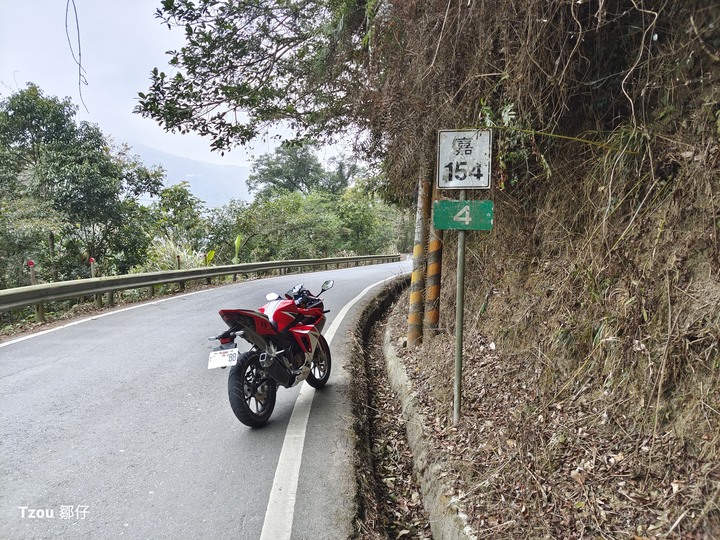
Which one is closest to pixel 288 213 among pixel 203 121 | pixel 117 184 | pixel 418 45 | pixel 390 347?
pixel 117 184

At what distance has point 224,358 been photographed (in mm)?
4070

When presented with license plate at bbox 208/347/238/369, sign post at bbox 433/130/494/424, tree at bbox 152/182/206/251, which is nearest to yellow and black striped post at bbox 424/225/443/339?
sign post at bbox 433/130/494/424

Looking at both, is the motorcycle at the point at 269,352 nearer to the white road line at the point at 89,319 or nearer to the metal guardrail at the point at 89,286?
the white road line at the point at 89,319

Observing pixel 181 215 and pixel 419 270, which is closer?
pixel 419 270

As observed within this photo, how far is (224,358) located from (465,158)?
2.78 meters

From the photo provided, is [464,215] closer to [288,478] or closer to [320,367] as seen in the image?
[288,478]

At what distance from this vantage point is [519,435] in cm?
330

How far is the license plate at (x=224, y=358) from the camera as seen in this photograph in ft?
13.2

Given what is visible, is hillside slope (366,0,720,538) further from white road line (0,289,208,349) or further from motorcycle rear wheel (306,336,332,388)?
white road line (0,289,208,349)

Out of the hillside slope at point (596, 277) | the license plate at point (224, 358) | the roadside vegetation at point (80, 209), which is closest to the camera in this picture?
the hillside slope at point (596, 277)

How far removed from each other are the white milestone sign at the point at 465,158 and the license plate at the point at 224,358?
7.93 ft

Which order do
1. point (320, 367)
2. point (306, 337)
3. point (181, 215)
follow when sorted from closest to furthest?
point (306, 337)
point (320, 367)
point (181, 215)

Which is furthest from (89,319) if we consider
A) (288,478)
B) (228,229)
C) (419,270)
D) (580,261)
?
(228,229)

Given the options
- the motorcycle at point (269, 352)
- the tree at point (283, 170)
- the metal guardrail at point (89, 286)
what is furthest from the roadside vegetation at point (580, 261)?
the tree at point (283, 170)
